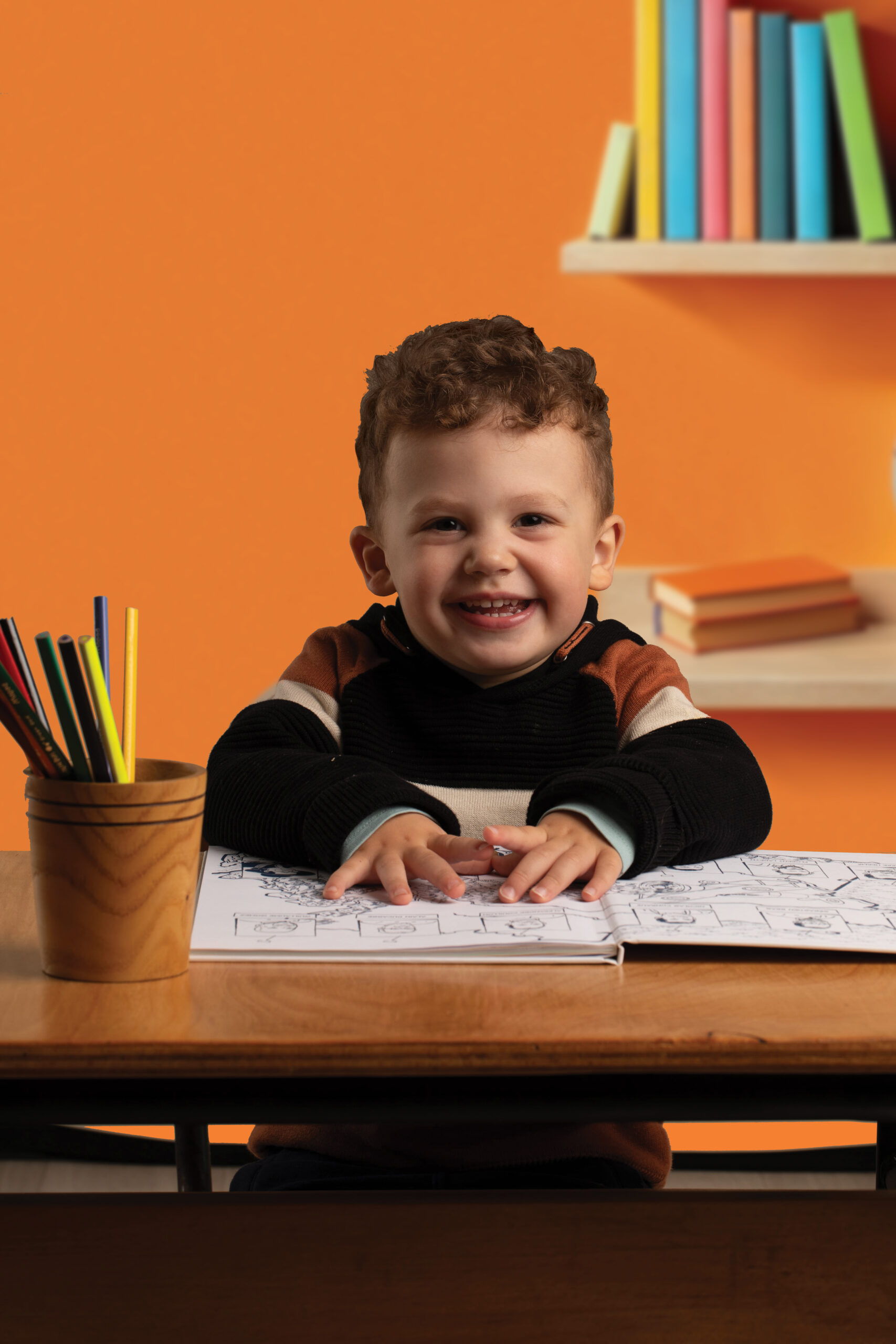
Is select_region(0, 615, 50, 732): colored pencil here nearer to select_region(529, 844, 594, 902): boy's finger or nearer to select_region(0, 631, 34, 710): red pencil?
select_region(0, 631, 34, 710): red pencil

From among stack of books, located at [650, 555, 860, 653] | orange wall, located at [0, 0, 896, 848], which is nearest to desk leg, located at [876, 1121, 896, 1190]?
stack of books, located at [650, 555, 860, 653]

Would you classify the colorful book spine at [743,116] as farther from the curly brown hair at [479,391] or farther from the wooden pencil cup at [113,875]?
the wooden pencil cup at [113,875]

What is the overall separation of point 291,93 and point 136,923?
2345mm

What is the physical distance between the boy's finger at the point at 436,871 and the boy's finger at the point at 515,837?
32mm

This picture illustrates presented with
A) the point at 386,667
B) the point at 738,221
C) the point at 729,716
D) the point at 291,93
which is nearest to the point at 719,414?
the point at 738,221

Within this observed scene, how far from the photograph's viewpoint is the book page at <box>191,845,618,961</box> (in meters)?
0.72

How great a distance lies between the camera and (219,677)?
2.77 meters

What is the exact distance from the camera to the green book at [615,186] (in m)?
2.44

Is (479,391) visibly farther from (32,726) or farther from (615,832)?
(32,726)

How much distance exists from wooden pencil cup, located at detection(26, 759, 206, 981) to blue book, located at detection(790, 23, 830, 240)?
2052 millimetres

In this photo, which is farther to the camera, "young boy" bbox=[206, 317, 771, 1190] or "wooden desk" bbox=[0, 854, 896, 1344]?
"young boy" bbox=[206, 317, 771, 1190]

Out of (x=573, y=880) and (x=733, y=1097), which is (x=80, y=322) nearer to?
(x=573, y=880)

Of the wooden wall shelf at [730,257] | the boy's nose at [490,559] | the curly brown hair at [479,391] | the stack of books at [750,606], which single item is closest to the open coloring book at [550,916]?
the boy's nose at [490,559]

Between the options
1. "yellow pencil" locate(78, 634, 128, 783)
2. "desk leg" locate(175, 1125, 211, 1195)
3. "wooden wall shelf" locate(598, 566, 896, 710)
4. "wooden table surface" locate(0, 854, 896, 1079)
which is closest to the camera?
"wooden table surface" locate(0, 854, 896, 1079)
